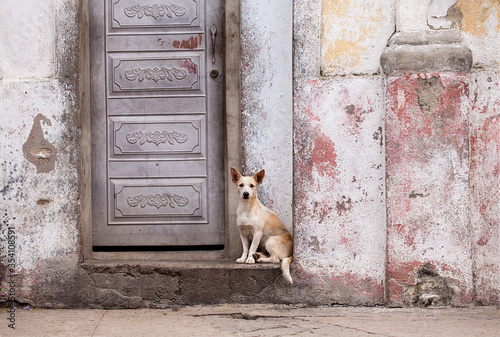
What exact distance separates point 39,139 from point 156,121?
3.51 feet

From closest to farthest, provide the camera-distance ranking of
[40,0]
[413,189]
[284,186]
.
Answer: [413,189], [40,0], [284,186]

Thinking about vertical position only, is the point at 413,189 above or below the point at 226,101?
below

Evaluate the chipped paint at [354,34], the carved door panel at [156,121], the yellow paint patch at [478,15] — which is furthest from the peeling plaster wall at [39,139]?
the yellow paint patch at [478,15]

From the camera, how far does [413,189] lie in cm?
408

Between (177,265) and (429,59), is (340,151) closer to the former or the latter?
(429,59)

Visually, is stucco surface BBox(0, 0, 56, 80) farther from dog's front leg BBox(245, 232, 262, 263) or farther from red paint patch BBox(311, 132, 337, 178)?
red paint patch BBox(311, 132, 337, 178)

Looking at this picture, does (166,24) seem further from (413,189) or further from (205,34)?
(413,189)

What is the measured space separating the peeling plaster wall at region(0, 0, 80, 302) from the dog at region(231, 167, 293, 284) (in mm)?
1446

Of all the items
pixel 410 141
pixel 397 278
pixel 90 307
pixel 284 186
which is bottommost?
pixel 90 307

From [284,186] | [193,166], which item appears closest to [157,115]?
[193,166]

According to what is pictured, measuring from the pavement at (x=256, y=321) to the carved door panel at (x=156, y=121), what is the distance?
94cm

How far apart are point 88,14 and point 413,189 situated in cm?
343

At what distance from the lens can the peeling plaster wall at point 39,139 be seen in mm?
4359

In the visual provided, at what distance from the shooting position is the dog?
167 inches
